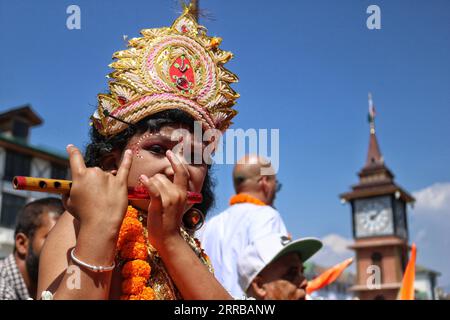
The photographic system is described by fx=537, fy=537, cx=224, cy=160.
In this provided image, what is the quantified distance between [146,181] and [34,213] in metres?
3.38

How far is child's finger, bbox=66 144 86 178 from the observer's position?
4.93 feet

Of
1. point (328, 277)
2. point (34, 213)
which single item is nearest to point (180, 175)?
point (34, 213)

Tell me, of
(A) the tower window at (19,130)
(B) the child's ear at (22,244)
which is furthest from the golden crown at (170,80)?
(A) the tower window at (19,130)

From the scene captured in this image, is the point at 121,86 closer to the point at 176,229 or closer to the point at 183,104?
the point at 183,104

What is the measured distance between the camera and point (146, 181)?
5.26 ft

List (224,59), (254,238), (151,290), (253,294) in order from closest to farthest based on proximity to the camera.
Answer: (151,290) < (224,59) < (253,294) < (254,238)

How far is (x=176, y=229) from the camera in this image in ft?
5.32

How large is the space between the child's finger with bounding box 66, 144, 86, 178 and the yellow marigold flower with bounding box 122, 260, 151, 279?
45 cm

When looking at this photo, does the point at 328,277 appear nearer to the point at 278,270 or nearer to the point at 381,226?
the point at 278,270

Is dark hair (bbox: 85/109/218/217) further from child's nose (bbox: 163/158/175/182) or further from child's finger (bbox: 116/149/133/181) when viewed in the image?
child's finger (bbox: 116/149/133/181)

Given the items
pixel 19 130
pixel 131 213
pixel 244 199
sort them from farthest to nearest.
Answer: pixel 19 130 → pixel 244 199 → pixel 131 213

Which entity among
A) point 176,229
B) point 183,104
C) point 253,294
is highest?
point 183,104

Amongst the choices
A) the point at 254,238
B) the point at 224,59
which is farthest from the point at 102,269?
the point at 254,238
